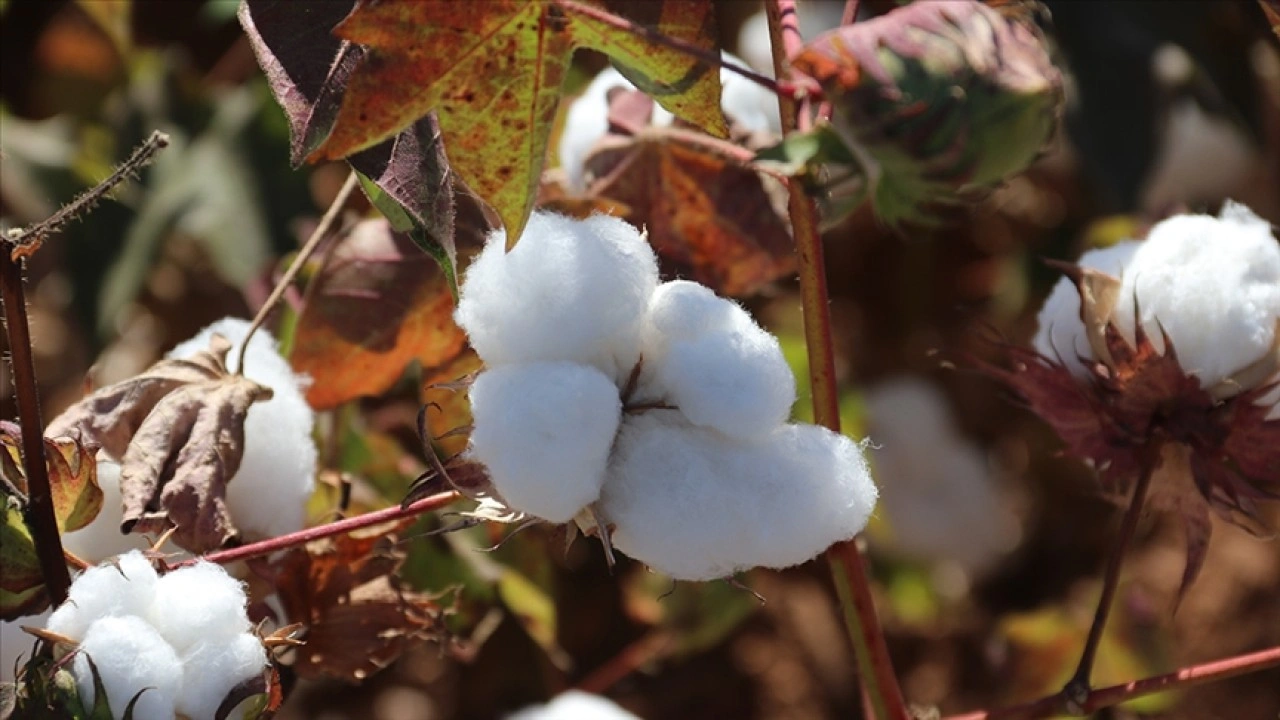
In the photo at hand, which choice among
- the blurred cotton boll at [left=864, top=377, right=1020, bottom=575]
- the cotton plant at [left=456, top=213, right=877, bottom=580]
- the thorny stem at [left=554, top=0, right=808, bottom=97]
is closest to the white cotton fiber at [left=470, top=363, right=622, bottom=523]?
the cotton plant at [left=456, top=213, right=877, bottom=580]

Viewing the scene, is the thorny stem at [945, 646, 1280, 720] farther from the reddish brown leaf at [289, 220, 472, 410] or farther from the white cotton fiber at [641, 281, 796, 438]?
the reddish brown leaf at [289, 220, 472, 410]

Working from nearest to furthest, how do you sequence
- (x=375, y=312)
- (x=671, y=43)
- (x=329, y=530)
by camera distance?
(x=671, y=43) < (x=329, y=530) < (x=375, y=312)

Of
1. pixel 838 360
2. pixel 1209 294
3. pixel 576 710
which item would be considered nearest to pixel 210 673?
pixel 576 710

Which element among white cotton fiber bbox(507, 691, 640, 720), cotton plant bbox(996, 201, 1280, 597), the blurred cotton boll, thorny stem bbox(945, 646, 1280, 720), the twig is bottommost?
the blurred cotton boll

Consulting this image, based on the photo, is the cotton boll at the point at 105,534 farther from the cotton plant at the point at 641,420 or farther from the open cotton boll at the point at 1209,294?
the open cotton boll at the point at 1209,294

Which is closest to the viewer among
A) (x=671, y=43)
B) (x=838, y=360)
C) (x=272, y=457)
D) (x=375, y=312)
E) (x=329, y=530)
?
(x=671, y=43)

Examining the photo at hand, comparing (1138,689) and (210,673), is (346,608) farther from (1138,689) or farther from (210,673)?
(1138,689)
